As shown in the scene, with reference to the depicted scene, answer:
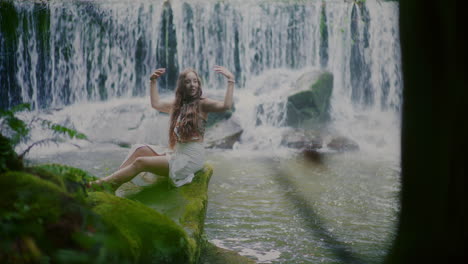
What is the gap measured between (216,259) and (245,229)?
4.17ft

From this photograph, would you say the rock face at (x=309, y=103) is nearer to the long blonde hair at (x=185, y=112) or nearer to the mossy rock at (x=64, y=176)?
the long blonde hair at (x=185, y=112)

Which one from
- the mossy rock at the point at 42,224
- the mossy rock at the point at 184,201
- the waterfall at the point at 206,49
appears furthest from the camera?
the waterfall at the point at 206,49

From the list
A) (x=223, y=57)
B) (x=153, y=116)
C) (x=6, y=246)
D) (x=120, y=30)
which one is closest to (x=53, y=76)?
(x=120, y=30)

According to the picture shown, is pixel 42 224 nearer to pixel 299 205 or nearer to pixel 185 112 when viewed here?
pixel 185 112

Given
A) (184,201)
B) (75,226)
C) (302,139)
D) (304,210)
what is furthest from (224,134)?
(75,226)

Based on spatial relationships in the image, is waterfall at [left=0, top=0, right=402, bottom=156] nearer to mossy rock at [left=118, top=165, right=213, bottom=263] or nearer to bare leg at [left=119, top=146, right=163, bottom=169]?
bare leg at [left=119, top=146, right=163, bottom=169]

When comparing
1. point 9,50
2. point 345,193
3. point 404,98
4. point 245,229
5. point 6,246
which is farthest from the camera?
point 9,50

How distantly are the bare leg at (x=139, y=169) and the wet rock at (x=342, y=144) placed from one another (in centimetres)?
719

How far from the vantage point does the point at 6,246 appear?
78.9 inches

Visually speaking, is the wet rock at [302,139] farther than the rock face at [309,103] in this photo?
No

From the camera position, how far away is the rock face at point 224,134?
11.6 m

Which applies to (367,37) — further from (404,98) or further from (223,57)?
(404,98)

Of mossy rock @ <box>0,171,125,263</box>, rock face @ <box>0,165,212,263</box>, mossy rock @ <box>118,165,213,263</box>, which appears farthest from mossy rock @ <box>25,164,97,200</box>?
mossy rock @ <box>118,165,213,263</box>

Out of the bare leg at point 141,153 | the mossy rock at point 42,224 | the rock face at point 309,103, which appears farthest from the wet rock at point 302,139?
the mossy rock at point 42,224
